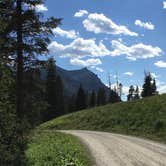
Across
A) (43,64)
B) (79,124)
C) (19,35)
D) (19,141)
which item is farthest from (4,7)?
(79,124)

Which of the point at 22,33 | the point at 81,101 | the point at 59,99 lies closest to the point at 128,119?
the point at 22,33

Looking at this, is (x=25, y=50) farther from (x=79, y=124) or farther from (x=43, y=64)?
(x=79, y=124)

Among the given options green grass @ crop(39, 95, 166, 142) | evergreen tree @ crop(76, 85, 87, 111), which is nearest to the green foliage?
green grass @ crop(39, 95, 166, 142)

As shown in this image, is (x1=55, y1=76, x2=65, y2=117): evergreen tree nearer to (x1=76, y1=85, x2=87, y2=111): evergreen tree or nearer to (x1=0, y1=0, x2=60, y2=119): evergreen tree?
(x1=76, y1=85, x2=87, y2=111): evergreen tree

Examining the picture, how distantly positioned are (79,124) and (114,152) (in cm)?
3544

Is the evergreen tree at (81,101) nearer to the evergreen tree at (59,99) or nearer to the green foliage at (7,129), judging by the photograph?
the evergreen tree at (59,99)

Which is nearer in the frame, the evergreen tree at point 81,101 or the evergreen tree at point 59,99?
the evergreen tree at point 59,99

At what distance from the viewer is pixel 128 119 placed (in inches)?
1922

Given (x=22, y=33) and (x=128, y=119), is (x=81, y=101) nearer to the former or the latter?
(x=128, y=119)

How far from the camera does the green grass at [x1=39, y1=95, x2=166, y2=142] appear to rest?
40.7m

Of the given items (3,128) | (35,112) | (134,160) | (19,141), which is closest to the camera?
(3,128)

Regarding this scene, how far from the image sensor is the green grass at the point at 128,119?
4071 centimetres

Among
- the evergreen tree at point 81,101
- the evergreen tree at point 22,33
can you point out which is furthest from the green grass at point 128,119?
the evergreen tree at point 81,101

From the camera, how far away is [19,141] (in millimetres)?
18109
